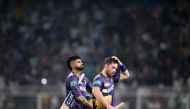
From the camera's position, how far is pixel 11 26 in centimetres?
2955

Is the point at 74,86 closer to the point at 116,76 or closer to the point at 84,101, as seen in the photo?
the point at 84,101

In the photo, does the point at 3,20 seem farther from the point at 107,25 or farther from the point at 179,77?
the point at 179,77

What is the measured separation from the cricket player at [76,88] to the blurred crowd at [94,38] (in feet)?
28.3

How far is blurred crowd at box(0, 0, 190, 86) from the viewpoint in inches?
1027

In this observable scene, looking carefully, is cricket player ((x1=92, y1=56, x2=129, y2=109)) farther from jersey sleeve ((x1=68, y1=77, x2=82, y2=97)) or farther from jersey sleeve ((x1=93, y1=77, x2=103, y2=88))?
jersey sleeve ((x1=68, y1=77, x2=82, y2=97))

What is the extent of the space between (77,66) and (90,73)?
9.35m

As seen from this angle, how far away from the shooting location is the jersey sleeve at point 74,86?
52.6 ft

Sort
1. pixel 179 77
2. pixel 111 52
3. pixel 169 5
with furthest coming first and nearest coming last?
pixel 169 5 < pixel 111 52 < pixel 179 77

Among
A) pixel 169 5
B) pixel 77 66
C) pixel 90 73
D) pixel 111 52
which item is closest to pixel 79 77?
pixel 77 66

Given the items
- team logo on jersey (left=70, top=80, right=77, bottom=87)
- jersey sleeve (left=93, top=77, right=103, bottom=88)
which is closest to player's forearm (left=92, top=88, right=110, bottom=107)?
jersey sleeve (left=93, top=77, right=103, bottom=88)

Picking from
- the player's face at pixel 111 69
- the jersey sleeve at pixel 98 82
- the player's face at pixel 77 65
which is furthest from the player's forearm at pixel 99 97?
the player's face at pixel 77 65

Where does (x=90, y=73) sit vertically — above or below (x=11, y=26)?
below

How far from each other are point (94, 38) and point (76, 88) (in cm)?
1219

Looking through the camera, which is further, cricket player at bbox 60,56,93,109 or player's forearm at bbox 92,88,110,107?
cricket player at bbox 60,56,93,109
